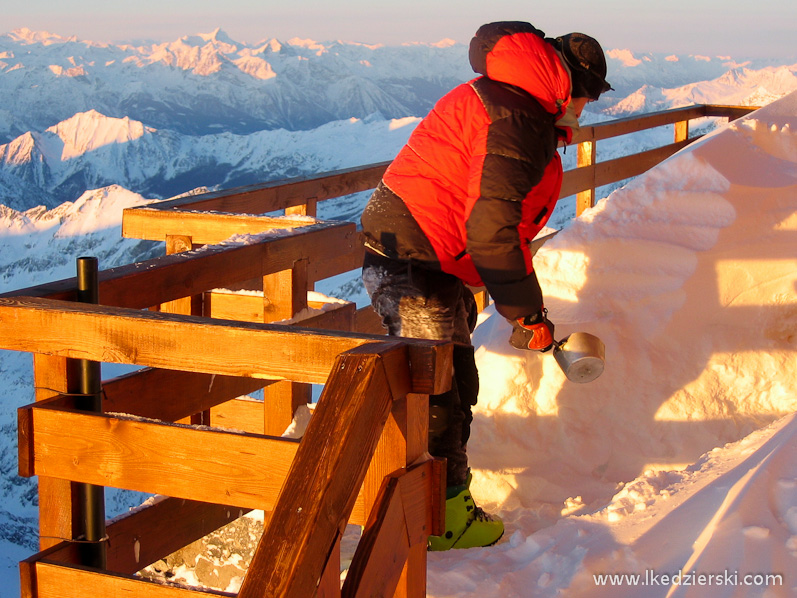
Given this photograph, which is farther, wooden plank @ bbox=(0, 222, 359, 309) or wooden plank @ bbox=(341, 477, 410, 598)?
wooden plank @ bbox=(0, 222, 359, 309)

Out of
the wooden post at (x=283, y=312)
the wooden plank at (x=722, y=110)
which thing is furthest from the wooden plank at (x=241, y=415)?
the wooden plank at (x=722, y=110)

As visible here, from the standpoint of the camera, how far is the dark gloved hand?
2730 millimetres

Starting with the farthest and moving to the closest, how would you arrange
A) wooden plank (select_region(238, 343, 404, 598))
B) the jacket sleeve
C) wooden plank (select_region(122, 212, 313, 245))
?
wooden plank (select_region(122, 212, 313, 245)) → the jacket sleeve → wooden plank (select_region(238, 343, 404, 598))

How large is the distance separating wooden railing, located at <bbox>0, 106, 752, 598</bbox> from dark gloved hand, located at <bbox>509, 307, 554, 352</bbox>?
84cm

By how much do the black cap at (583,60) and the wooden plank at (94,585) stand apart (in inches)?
67.5

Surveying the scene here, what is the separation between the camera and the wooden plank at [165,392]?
2.54 meters

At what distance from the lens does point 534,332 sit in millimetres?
2770

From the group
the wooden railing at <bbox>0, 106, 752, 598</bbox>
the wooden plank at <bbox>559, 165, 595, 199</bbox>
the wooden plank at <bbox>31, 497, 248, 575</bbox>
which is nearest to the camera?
the wooden railing at <bbox>0, 106, 752, 598</bbox>

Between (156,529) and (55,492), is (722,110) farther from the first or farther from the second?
(55,492)

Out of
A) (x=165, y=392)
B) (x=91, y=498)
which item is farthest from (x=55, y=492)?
(x=165, y=392)

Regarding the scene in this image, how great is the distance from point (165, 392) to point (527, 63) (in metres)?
1.50

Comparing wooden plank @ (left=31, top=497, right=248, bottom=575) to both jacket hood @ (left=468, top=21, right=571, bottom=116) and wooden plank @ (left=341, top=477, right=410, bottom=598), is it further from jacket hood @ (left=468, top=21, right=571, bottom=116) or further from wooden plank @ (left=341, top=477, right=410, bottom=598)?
jacket hood @ (left=468, top=21, right=571, bottom=116)

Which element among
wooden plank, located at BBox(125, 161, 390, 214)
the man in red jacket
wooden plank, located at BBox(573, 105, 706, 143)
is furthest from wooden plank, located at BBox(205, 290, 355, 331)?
wooden plank, located at BBox(573, 105, 706, 143)

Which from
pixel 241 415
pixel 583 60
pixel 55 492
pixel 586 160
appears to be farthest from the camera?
pixel 586 160
